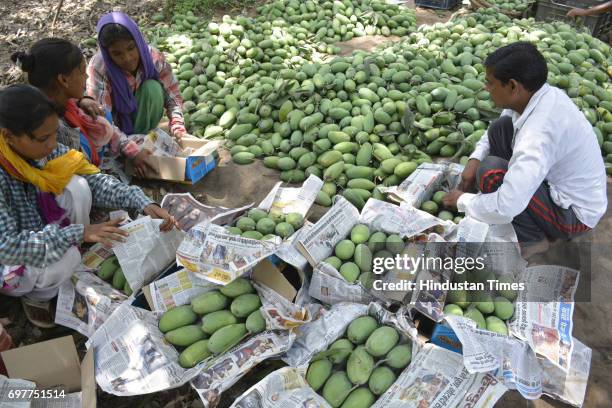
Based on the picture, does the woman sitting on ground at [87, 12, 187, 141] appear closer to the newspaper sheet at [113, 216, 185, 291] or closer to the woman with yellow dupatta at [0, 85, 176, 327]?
the woman with yellow dupatta at [0, 85, 176, 327]

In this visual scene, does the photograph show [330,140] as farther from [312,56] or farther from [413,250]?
[312,56]

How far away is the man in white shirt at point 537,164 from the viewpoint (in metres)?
2.20

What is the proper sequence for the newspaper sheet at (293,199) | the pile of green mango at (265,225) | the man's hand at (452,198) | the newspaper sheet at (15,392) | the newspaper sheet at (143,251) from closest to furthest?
the newspaper sheet at (15,392) < the newspaper sheet at (143,251) < the pile of green mango at (265,225) < the man's hand at (452,198) < the newspaper sheet at (293,199)

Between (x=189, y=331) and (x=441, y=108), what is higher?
(x=441, y=108)

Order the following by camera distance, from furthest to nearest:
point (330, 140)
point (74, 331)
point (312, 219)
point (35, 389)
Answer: point (330, 140) < point (312, 219) < point (74, 331) < point (35, 389)

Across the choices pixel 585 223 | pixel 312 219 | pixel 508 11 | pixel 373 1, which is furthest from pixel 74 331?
pixel 508 11

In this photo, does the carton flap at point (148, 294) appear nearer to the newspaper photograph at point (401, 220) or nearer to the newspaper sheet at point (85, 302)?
the newspaper sheet at point (85, 302)

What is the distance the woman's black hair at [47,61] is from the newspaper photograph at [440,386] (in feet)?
7.80

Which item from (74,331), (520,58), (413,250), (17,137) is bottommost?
(74,331)

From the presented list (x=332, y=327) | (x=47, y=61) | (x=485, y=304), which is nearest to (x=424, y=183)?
(x=485, y=304)

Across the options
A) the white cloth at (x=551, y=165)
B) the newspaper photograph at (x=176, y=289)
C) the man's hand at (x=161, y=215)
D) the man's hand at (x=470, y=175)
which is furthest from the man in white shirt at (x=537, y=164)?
the man's hand at (x=161, y=215)

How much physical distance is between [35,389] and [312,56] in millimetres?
3907

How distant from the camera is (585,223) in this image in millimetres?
2506

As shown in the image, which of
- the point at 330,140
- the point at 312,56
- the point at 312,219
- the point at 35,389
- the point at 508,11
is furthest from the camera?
the point at 508,11
